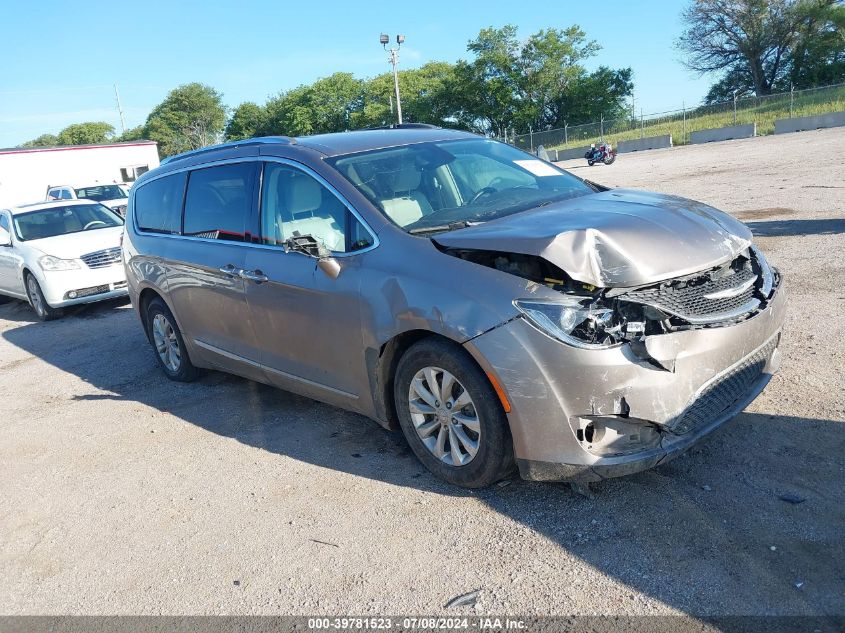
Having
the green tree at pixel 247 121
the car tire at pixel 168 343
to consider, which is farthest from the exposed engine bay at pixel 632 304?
the green tree at pixel 247 121

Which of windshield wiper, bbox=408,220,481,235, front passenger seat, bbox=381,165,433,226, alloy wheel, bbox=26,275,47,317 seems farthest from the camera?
alloy wheel, bbox=26,275,47,317

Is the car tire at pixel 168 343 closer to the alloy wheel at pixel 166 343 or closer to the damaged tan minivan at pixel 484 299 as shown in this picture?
the alloy wheel at pixel 166 343

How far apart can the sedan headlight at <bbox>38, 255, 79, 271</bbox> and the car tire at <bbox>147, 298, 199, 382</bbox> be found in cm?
431

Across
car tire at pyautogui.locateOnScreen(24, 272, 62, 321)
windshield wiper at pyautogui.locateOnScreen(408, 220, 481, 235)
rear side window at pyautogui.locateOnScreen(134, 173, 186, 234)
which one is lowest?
car tire at pyautogui.locateOnScreen(24, 272, 62, 321)

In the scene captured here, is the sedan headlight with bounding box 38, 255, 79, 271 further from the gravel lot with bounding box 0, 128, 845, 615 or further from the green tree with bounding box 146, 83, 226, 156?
the green tree with bounding box 146, 83, 226, 156

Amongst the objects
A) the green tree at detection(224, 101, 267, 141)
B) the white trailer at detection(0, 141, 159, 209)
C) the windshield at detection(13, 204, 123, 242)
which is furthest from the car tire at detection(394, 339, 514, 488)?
the green tree at detection(224, 101, 267, 141)

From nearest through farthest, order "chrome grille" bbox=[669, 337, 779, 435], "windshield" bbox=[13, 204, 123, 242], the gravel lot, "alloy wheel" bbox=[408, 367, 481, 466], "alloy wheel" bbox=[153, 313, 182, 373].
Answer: the gravel lot < "chrome grille" bbox=[669, 337, 779, 435] < "alloy wheel" bbox=[408, 367, 481, 466] < "alloy wheel" bbox=[153, 313, 182, 373] < "windshield" bbox=[13, 204, 123, 242]

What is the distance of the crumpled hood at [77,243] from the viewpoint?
1041 centimetres

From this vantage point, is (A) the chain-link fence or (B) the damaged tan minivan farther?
(A) the chain-link fence

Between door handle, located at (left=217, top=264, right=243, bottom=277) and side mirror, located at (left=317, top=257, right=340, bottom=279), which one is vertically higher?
side mirror, located at (left=317, top=257, right=340, bottom=279)

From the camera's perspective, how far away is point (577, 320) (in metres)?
3.30

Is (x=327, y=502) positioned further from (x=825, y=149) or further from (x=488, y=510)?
(x=825, y=149)

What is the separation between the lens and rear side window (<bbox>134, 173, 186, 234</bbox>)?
19.5 ft

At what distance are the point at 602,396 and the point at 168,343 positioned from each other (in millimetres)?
4474
